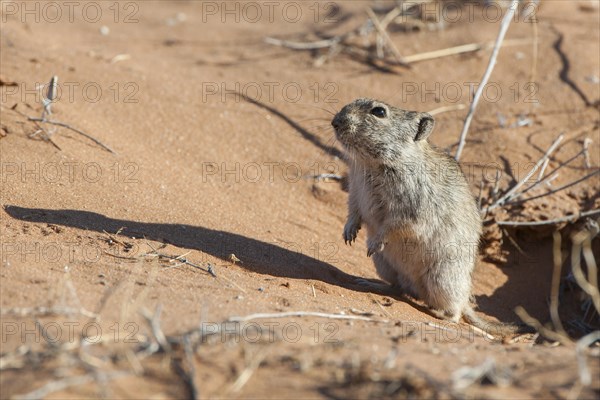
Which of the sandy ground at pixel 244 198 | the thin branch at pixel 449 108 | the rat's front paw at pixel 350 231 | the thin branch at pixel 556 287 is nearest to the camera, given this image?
the sandy ground at pixel 244 198

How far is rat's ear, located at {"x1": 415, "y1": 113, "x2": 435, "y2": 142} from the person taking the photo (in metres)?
7.05

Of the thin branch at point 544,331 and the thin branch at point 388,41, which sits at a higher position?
the thin branch at point 388,41

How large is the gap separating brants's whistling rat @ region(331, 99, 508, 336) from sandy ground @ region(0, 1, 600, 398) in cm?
40

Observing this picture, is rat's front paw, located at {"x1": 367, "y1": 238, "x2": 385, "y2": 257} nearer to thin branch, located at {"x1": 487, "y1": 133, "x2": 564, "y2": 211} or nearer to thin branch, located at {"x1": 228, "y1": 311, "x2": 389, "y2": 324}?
thin branch, located at {"x1": 228, "y1": 311, "x2": 389, "y2": 324}

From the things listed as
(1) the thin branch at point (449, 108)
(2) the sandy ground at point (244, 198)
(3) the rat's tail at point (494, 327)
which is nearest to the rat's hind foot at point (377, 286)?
(2) the sandy ground at point (244, 198)

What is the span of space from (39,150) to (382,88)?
4.62m

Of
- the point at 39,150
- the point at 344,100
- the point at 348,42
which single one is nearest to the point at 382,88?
the point at 344,100

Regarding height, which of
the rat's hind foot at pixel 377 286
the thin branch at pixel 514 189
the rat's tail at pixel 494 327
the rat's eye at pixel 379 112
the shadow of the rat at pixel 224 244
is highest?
the rat's eye at pixel 379 112

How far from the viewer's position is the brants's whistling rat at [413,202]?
6.96 m

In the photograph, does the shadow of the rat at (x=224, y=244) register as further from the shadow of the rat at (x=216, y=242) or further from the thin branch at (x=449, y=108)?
the thin branch at (x=449, y=108)

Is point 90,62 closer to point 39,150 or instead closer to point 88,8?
point 39,150

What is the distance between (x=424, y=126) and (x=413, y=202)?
729 millimetres

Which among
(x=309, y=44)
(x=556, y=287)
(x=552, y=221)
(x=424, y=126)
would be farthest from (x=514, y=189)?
(x=309, y=44)

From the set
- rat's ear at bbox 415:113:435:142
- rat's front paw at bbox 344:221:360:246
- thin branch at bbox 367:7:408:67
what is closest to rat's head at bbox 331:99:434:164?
rat's ear at bbox 415:113:435:142
